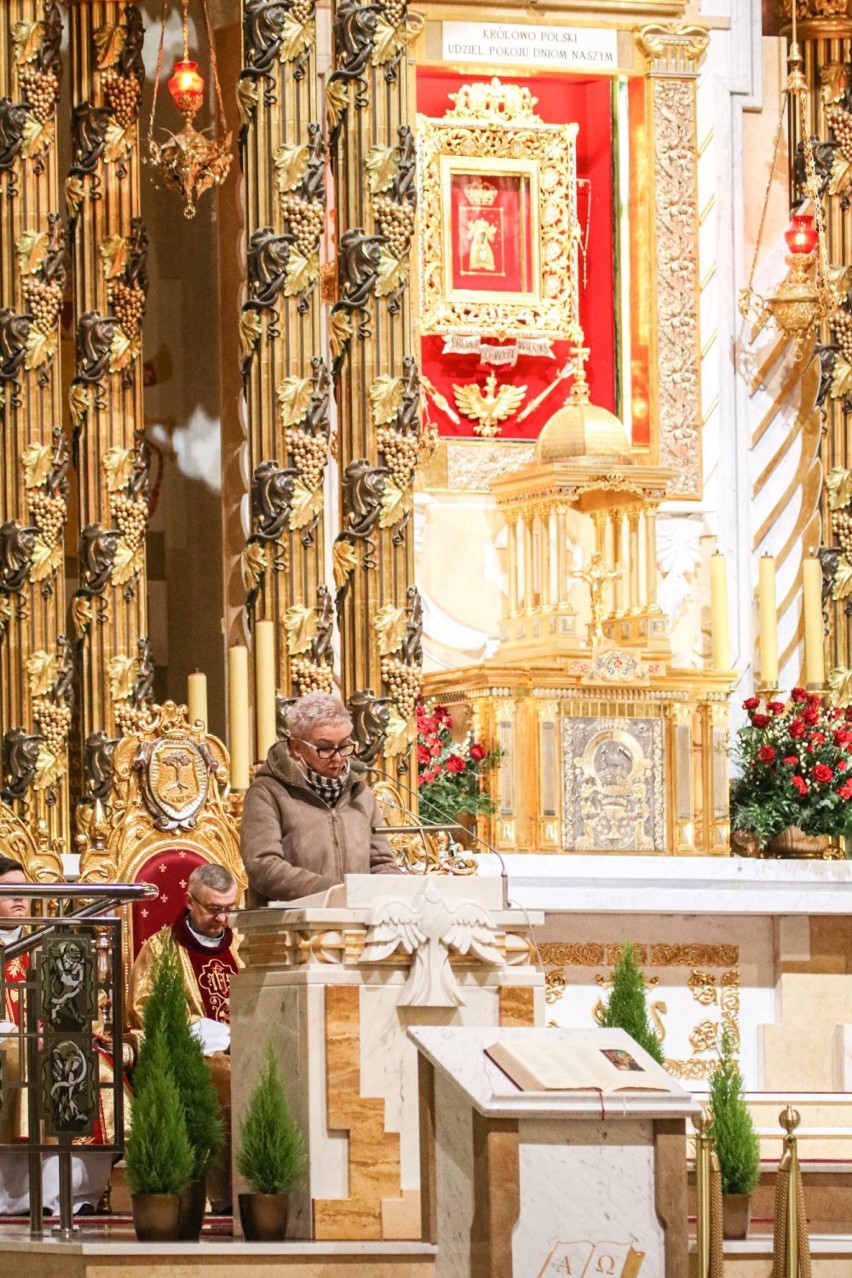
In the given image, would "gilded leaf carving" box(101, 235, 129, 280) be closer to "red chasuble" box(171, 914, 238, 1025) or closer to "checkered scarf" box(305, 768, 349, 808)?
"red chasuble" box(171, 914, 238, 1025)

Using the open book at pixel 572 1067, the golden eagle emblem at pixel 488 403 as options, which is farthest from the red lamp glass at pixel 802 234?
the open book at pixel 572 1067

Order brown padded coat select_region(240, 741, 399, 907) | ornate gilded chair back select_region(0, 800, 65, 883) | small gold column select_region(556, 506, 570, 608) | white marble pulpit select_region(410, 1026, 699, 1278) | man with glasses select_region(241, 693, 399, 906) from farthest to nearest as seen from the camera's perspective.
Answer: small gold column select_region(556, 506, 570, 608), ornate gilded chair back select_region(0, 800, 65, 883), man with glasses select_region(241, 693, 399, 906), brown padded coat select_region(240, 741, 399, 907), white marble pulpit select_region(410, 1026, 699, 1278)

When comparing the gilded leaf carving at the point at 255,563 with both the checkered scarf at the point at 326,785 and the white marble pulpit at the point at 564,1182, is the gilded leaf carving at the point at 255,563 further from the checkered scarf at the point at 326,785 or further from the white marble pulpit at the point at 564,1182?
the white marble pulpit at the point at 564,1182

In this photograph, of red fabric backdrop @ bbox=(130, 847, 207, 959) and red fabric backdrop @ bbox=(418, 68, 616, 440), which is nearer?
Answer: red fabric backdrop @ bbox=(130, 847, 207, 959)

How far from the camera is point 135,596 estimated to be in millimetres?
14258

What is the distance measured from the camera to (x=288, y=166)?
44.8 feet

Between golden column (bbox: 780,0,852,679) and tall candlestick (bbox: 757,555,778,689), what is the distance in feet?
2.09

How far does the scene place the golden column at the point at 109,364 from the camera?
1419cm

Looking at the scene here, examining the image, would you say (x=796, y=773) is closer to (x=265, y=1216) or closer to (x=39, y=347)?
(x=39, y=347)

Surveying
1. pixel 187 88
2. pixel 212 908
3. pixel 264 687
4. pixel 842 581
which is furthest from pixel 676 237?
pixel 212 908

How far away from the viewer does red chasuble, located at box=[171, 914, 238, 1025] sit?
1131 cm

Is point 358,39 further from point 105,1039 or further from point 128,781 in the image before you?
point 105,1039

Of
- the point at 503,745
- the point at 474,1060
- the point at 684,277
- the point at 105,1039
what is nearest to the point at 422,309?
the point at 684,277

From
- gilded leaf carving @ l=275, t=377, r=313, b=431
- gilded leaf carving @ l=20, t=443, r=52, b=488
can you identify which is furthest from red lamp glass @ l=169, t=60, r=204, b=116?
gilded leaf carving @ l=20, t=443, r=52, b=488
